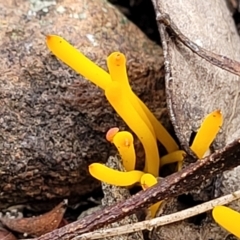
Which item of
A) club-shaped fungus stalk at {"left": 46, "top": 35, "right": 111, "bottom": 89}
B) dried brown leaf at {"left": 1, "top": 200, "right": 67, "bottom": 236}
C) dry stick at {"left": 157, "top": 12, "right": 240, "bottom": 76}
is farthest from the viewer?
dried brown leaf at {"left": 1, "top": 200, "right": 67, "bottom": 236}

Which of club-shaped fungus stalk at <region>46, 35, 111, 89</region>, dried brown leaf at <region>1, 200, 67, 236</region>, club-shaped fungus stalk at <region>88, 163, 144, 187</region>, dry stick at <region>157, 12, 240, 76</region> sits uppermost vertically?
club-shaped fungus stalk at <region>46, 35, 111, 89</region>

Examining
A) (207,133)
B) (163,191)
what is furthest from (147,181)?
(207,133)

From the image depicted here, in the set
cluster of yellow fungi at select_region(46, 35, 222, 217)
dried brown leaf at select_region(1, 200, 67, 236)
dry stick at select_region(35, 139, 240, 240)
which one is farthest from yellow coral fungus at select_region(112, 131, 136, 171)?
dried brown leaf at select_region(1, 200, 67, 236)

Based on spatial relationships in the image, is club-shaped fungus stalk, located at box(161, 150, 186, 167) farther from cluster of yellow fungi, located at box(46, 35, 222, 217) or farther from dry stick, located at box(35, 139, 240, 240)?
dry stick, located at box(35, 139, 240, 240)

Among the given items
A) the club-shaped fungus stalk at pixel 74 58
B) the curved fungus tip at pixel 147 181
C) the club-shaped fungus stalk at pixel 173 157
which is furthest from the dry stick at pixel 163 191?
the club-shaped fungus stalk at pixel 74 58

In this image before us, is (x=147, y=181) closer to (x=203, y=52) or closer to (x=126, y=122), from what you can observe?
(x=126, y=122)

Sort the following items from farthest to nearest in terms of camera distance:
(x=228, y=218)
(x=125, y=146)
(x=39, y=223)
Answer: (x=39, y=223)
(x=125, y=146)
(x=228, y=218)

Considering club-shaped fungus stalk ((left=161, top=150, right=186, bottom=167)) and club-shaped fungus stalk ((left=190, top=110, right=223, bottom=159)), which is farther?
club-shaped fungus stalk ((left=161, top=150, right=186, bottom=167))
